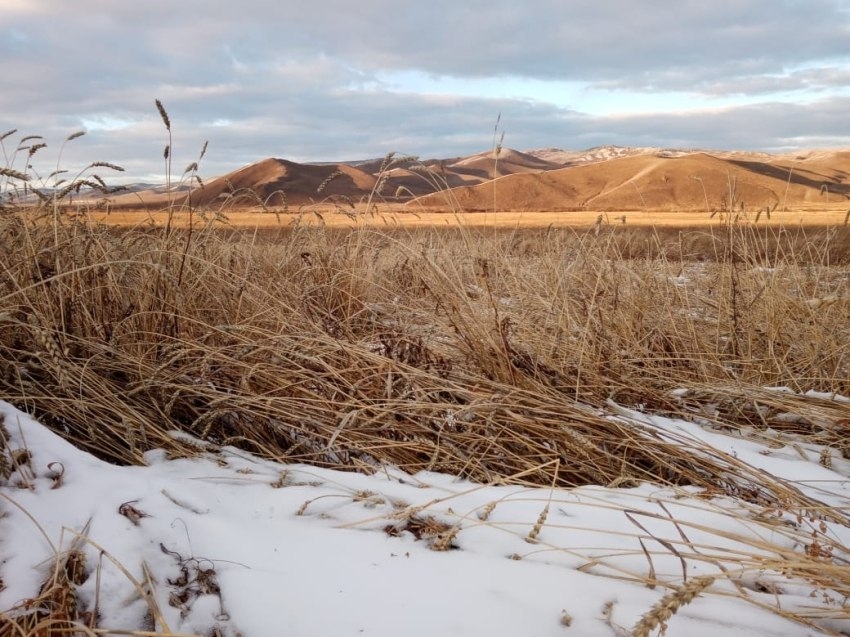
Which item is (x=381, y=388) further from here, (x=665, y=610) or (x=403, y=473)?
(x=665, y=610)

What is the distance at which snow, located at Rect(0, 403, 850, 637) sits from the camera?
3.17ft

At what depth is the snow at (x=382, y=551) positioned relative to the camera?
97cm

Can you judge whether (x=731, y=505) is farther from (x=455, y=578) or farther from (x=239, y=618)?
(x=239, y=618)

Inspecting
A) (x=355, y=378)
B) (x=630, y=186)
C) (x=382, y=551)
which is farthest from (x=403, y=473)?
(x=630, y=186)

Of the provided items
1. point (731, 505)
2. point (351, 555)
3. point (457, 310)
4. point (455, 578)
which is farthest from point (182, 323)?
point (731, 505)

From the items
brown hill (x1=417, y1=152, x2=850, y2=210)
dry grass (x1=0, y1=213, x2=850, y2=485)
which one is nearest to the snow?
dry grass (x1=0, y1=213, x2=850, y2=485)

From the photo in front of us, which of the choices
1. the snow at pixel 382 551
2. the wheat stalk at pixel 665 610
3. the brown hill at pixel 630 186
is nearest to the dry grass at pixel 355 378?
the snow at pixel 382 551

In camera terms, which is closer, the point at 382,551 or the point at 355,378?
the point at 382,551

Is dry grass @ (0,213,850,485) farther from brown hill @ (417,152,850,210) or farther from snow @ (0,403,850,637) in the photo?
brown hill @ (417,152,850,210)

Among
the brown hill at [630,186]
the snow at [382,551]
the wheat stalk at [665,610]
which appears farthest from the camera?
the brown hill at [630,186]

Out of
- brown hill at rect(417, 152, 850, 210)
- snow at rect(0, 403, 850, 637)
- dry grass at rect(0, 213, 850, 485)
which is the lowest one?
snow at rect(0, 403, 850, 637)

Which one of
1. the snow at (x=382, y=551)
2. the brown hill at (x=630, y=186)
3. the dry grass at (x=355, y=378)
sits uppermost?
the brown hill at (x=630, y=186)

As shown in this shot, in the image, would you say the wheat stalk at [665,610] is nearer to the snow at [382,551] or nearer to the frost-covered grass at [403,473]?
the frost-covered grass at [403,473]

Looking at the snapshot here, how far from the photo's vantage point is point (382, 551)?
3.73 feet
